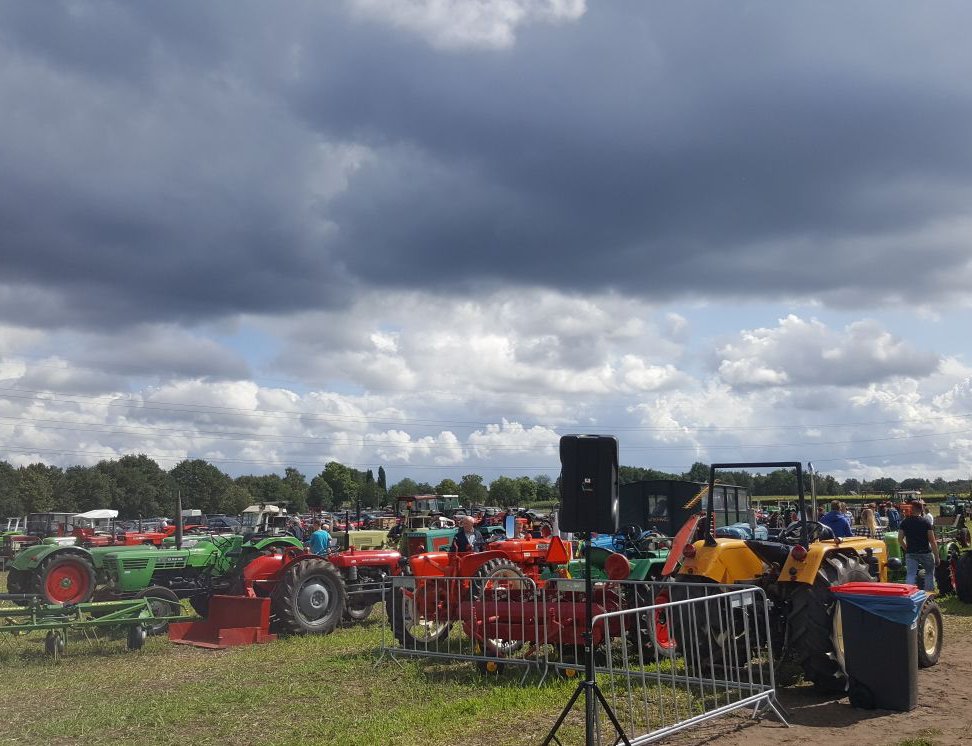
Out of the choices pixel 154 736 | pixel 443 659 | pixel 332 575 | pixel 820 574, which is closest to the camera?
pixel 154 736

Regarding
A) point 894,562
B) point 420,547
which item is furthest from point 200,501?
point 894,562

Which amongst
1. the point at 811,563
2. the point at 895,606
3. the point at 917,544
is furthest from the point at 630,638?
the point at 917,544

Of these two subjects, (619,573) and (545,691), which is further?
(619,573)

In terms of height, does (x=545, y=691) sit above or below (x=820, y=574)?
below

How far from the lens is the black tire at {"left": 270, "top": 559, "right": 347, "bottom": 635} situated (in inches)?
489

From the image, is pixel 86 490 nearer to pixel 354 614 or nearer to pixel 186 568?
pixel 186 568

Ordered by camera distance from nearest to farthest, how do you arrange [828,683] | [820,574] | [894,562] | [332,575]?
[828,683] → [820,574] → [332,575] → [894,562]

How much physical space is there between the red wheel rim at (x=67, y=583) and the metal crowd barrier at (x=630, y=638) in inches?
311

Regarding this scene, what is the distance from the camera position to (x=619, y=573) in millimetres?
9867

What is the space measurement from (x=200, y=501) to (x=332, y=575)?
97.3 meters

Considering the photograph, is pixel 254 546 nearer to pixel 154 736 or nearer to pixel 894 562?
pixel 154 736

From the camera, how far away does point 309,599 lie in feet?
41.7

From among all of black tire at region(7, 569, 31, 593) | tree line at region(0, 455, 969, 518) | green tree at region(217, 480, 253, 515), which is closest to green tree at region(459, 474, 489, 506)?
tree line at region(0, 455, 969, 518)

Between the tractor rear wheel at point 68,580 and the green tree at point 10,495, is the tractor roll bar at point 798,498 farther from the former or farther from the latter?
the green tree at point 10,495
